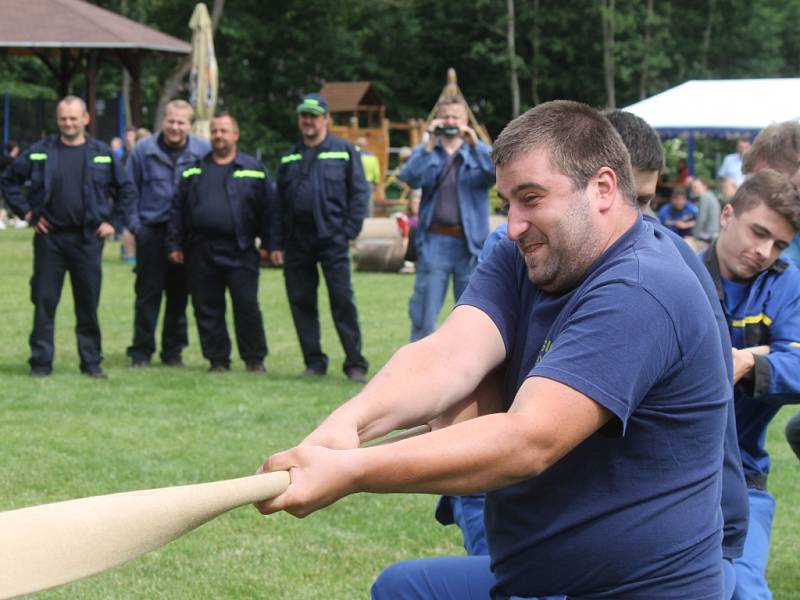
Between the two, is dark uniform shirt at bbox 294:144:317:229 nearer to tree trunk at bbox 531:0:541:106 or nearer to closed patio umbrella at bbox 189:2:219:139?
closed patio umbrella at bbox 189:2:219:139

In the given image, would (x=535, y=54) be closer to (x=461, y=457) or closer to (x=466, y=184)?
(x=466, y=184)

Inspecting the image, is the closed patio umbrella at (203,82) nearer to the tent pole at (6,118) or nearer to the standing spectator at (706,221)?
the standing spectator at (706,221)

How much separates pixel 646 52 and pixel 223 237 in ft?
132

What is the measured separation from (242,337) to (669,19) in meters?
43.4

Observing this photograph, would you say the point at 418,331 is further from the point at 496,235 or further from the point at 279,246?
the point at 496,235

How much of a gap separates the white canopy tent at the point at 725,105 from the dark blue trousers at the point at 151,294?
526 centimetres

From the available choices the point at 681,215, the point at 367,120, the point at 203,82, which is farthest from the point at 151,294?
the point at 367,120

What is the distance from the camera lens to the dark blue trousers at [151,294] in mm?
11375

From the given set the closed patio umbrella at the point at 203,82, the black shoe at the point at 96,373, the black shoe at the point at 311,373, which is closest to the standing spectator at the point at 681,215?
the closed patio umbrella at the point at 203,82

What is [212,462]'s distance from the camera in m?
7.54

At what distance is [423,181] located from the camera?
10.2 metres

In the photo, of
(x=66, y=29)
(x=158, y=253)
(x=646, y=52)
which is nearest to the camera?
(x=158, y=253)

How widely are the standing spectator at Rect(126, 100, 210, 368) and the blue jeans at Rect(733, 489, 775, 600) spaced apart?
25.4 feet

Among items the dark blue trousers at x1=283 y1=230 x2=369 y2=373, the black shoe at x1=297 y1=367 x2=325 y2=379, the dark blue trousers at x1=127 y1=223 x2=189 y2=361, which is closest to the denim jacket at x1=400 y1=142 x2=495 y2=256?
the dark blue trousers at x1=283 y1=230 x2=369 y2=373
